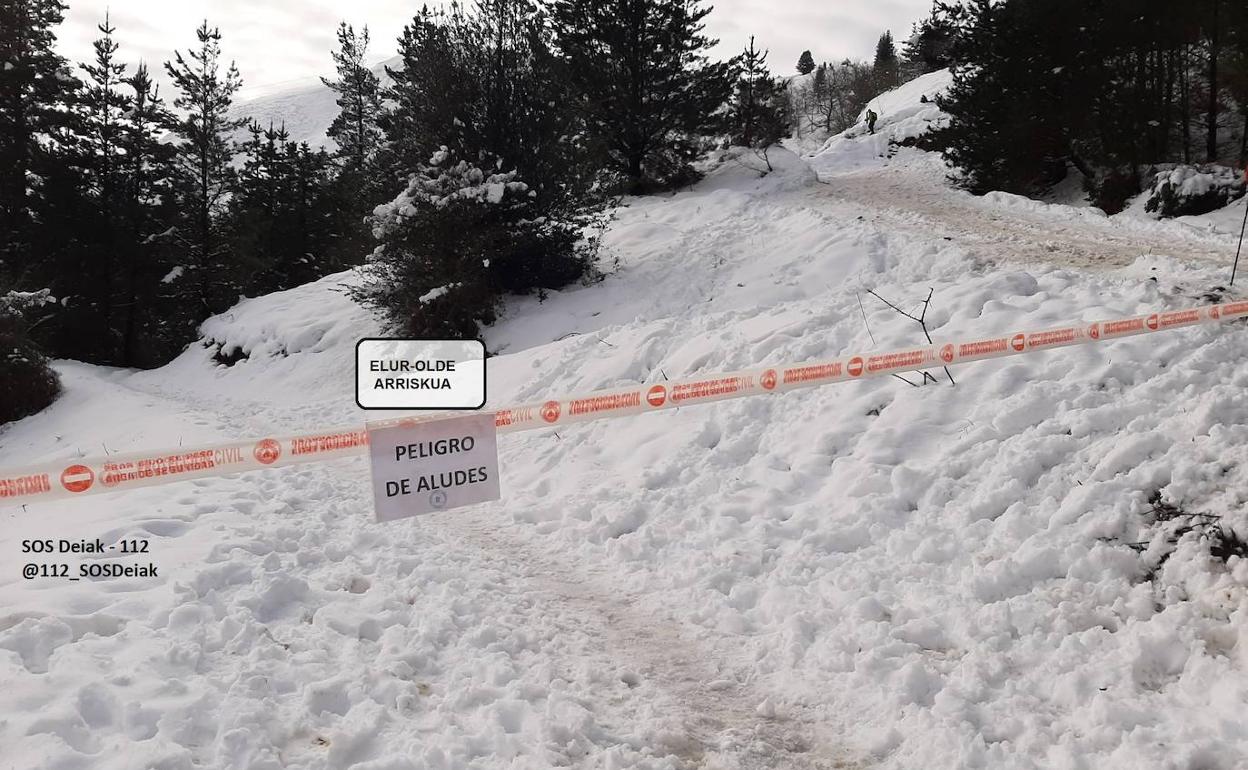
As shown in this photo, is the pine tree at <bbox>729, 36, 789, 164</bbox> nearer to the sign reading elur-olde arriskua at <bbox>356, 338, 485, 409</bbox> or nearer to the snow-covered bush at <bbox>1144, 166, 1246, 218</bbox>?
the snow-covered bush at <bbox>1144, 166, 1246, 218</bbox>

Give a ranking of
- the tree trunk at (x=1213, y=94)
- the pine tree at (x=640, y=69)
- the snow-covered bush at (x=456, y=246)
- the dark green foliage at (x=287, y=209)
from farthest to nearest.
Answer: the dark green foliage at (x=287, y=209), the pine tree at (x=640, y=69), the tree trunk at (x=1213, y=94), the snow-covered bush at (x=456, y=246)

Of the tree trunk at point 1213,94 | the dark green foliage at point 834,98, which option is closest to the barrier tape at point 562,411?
the tree trunk at point 1213,94

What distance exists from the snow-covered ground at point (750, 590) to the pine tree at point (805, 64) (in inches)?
3710

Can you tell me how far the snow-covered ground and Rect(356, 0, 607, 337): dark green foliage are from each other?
710cm

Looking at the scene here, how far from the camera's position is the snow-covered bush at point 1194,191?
13.5 meters

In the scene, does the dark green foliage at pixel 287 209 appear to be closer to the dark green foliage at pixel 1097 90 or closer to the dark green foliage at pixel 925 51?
the dark green foliage at pixel 1097 90

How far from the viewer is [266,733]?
3.32 metres

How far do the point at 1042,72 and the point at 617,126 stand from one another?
452 inches

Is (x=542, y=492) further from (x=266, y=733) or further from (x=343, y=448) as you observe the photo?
(x=266, y=733)

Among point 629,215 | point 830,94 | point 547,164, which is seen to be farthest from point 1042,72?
point 830,94

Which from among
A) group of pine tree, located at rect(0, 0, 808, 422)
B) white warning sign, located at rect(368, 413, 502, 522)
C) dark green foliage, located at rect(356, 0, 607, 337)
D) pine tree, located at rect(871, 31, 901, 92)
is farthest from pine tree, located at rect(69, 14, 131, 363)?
pine tree, located at rect(871, 31, 901, 92)

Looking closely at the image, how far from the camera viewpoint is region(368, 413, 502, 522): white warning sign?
3.81m

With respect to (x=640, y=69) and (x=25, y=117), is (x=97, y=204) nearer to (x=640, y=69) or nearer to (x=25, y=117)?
(x=25, y=117)

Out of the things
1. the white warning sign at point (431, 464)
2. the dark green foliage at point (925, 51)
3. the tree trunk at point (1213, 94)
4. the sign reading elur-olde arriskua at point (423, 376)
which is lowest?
the white warning sign at point (431, 464)
